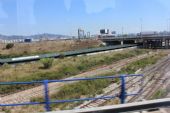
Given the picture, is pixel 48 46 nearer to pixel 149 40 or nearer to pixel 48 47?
pixel 48 47

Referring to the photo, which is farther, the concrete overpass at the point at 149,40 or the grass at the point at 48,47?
the concrete overpass at the point at 149,40

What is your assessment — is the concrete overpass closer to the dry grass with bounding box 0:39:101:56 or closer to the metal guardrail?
the dry grass with bounding box 0:39:101:56

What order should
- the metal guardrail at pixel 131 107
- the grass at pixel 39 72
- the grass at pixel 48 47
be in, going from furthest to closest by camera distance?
1. the grass at pixel 48 47
2. the grass at pixel 39 72
3. the metal guardrail at pixel 131 107

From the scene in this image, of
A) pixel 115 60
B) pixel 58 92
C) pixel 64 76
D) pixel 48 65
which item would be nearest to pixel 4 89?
pixel 58 92

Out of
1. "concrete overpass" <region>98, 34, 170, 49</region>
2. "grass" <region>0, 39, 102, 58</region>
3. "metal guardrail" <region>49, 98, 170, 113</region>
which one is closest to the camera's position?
"metal guardrail" <region>49, 98, 170, 113</region>

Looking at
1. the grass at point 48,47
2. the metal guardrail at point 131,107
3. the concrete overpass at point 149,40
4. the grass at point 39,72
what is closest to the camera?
the metal guardrail at point 131,107

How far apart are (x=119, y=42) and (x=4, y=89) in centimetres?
9440

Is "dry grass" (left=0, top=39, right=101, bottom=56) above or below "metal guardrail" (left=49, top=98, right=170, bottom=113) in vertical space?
below

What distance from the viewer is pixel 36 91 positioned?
34.8 meters

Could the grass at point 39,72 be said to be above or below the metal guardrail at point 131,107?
below

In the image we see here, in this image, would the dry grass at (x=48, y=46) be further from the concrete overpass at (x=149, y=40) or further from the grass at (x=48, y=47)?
the concrete overpass at (x=149, y=40)

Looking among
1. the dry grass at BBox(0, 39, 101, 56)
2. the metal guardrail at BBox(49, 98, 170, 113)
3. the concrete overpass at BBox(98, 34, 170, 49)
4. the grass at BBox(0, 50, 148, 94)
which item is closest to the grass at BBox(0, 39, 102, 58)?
the dry grass at BBox(0, 39, 101, 56)

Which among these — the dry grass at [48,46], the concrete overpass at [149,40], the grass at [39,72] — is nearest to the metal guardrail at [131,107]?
the grass at [39,72]

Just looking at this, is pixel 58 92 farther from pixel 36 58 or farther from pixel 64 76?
pixel 36 58
